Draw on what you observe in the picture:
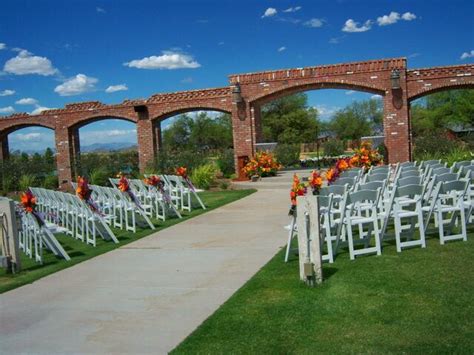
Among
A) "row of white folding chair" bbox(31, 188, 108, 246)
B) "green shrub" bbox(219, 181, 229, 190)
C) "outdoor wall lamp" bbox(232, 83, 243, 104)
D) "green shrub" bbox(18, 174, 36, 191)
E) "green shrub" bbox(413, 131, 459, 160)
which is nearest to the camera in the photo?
"row of white folding chair" bbox(31, 188, 108, 246)

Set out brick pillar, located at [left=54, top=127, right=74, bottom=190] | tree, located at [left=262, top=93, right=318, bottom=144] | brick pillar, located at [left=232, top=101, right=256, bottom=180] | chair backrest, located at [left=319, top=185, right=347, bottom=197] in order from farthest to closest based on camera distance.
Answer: tree, located at [left=262, top=93, right=318, bottom=144]
brick pillar, located at [left=54, top=127, right=74, bottom=190]
brick pillar, located at [left=232, top=101, right=256, bottom=180]
chair backrest, located at [left=319, top=185, right=347, bottom=197]

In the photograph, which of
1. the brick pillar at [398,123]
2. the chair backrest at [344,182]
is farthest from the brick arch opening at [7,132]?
the chair backrest at [344,182]

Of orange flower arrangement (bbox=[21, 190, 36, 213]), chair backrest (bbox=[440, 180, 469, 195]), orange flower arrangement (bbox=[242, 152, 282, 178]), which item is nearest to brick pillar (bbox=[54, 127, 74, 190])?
orange flower arrangement (bbox=[242, 152, 282, 178])

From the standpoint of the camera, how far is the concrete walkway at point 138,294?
14.3 ft

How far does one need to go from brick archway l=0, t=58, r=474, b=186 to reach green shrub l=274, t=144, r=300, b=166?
3.47 ft

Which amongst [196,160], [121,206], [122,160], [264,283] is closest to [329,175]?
[264,283]

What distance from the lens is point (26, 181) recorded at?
66.2 feet

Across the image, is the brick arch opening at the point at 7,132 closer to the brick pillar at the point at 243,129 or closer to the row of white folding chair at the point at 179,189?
the brick pillar at the point at 243,129

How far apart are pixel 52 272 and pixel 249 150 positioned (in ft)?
44.9

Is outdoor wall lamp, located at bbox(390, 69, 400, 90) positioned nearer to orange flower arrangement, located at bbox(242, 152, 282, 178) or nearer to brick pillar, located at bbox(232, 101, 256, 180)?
orange flower arrangement, located at bbox(242, 152, 282, 178)

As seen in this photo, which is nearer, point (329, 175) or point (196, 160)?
point (329, 175)

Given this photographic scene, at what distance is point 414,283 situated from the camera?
5289 mm

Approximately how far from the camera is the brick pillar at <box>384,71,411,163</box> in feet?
59.1

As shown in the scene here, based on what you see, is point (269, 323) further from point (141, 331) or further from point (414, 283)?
point (414, 283)
